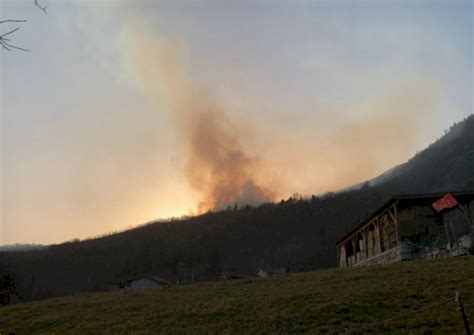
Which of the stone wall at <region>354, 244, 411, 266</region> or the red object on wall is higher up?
the red object on wall

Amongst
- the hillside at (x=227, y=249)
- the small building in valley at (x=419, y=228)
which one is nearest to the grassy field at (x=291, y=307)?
the small building in valley at (x=419, y=228)

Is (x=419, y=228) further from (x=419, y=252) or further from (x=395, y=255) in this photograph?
(x=395, y=255)

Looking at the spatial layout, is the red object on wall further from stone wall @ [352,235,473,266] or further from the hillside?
the hillside

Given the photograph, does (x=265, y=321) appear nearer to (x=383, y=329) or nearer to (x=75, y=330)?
(x=383, y=329)

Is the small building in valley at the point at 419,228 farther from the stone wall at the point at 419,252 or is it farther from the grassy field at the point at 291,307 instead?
the grassy field at the point at 291,307

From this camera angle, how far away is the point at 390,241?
4147 cm

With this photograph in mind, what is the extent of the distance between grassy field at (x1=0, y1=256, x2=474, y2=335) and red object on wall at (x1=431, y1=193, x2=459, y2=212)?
25.6 ft

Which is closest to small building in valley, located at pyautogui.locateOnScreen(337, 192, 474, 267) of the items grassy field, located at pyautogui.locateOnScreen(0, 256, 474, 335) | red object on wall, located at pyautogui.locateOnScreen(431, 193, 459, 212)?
red object on wall, located at pyautogui.locateOnScreen(431, 193, 459, 212)

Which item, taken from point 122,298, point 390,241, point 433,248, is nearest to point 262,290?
point 122,298

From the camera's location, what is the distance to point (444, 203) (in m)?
37.8

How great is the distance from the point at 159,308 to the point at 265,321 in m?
7.97

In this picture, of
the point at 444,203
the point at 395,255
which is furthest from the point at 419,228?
the point at 395,255

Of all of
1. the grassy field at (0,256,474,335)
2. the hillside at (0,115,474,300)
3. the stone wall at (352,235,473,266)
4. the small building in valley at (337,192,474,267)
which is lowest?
the grassy field at (0,256,474,335)

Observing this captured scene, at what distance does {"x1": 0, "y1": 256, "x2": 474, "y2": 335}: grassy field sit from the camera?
19828mm
